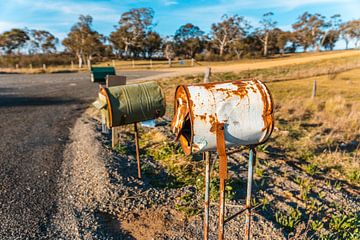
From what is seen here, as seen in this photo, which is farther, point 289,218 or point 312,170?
point 312,170

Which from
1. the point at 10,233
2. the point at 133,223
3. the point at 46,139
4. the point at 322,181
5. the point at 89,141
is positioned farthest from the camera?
the point at 46,139

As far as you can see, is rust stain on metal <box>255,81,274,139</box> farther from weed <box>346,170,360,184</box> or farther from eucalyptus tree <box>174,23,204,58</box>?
eucalyptus tree <box>174,23,204,58</box>

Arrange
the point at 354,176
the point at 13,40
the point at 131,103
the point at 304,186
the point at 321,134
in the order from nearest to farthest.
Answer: the point at 131,103
the point at 304,186
the point at 354,176
the point at 321,134
the point at 13,40

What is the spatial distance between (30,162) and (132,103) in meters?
2.56

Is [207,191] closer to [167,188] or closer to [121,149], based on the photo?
[167,188]

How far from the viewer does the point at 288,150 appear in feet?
18.1

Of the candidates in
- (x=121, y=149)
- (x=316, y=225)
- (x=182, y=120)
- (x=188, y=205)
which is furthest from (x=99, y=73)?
(x=316, y=225)

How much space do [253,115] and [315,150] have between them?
14.3 ft

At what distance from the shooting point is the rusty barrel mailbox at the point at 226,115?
6.21 feet

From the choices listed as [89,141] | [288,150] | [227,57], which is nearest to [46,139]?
[89,141]

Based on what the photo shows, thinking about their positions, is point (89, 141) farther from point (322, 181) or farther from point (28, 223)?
point (322, 181)

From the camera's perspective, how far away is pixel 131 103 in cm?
339

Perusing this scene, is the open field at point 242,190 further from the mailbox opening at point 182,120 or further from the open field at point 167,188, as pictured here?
the mailbox opening at point 182,120

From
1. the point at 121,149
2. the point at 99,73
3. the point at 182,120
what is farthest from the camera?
the point at 99,73
